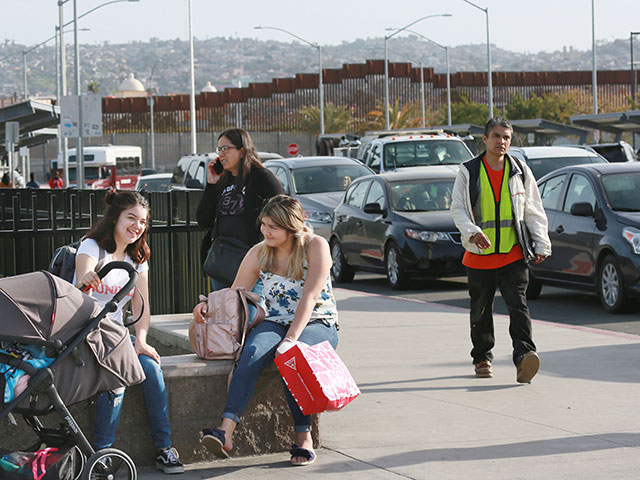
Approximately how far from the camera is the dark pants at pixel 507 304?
8453mm

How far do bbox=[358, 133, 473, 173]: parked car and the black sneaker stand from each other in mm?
17795

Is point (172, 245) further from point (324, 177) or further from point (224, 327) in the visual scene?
point (324, 177)

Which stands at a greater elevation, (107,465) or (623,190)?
(623,190)

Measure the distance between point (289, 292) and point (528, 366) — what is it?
7.64 ft

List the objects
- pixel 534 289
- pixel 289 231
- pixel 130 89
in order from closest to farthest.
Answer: pixel 289 231
pixel 534 289
pixel 130 89

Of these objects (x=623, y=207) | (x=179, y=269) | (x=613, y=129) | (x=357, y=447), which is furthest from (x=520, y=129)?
(x=357, y=447)

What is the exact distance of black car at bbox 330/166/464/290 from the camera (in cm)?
1585

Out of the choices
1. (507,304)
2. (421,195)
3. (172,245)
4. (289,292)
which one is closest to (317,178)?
(421,195)

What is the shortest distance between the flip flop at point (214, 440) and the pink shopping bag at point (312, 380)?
1.40 feet

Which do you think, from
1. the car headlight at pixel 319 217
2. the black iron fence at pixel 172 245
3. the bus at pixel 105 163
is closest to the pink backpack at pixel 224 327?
the black iron fence at pixel 172 245

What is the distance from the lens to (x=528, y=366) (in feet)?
27.1

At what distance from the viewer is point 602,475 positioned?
19.4 feet

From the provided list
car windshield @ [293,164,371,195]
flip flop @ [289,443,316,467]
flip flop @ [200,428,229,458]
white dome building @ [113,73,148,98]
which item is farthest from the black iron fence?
white dome building @ [113,73,148,98]

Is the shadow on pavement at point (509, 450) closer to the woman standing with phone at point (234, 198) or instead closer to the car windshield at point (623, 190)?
the woman standing with phone at point (234, 198)
